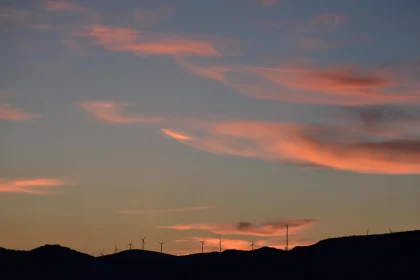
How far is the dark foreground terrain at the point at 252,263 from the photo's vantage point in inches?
5344

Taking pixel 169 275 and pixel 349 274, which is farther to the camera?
pixel 169 275

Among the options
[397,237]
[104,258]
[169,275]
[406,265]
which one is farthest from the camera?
[104,258]

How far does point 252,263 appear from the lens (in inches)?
6068

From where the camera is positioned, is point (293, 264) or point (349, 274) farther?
point (293, 264)

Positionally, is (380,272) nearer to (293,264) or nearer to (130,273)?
(293,264)

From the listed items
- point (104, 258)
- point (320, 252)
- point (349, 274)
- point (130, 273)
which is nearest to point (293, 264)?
point (320, 252)

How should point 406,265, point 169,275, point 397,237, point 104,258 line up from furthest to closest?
point 104,258 < point 169,275 < point 397,237 < point 406,265

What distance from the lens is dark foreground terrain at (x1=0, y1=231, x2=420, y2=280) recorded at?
135750 mm

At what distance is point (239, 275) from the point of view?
149750mm

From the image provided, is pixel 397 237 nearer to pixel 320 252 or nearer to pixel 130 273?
pixel 320 252

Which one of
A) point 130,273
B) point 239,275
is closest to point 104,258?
point 130,273

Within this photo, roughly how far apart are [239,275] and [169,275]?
11733 mm

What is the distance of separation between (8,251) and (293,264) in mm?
47488

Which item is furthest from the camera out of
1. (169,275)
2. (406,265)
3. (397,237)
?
(169,275)
